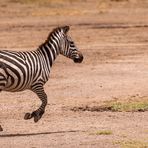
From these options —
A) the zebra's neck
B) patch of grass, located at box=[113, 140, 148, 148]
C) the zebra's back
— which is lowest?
patch of grass, located at box=[113, 140, 148, 148]

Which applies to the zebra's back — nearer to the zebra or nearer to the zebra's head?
the zebra

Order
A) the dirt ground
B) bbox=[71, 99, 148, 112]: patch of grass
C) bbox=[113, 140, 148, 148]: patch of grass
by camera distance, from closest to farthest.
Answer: bbox=[113, 140, 148, 148]: patch of grass < the dirt ground < bbox=[71, 99, 148, 112]: patch of grass

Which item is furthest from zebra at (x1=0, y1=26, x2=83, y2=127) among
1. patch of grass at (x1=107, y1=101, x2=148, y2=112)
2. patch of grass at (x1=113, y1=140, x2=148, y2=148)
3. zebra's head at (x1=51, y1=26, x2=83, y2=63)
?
patch of grass at (x1=113, y1=140, x2=148, y2=148)

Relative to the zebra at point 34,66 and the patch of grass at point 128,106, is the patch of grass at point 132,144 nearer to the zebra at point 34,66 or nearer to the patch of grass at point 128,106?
the zebra at point 34,66

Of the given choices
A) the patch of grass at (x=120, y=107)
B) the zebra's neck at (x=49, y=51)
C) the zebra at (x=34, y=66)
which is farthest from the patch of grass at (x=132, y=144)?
the patch of grass at (x=120, y=107)

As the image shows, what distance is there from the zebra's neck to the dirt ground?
3.45 ft

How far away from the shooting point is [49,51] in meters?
14.4

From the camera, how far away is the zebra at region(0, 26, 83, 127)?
13297 millimetres

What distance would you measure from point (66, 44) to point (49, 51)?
43 centimetres

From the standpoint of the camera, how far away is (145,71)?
825 inches

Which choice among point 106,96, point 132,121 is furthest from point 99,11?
point 132,121

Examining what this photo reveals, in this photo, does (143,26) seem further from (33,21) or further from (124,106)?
(124,106)

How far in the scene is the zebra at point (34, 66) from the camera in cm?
1330

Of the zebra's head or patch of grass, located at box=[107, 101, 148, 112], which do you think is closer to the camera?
the zebra's head
